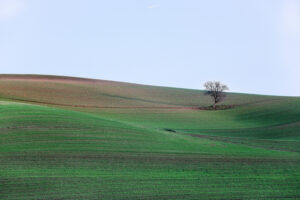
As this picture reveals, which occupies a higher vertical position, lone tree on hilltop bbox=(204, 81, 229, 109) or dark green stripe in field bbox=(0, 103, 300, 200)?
lone tree on hilltop bbox=(204, 81, 229, 109)

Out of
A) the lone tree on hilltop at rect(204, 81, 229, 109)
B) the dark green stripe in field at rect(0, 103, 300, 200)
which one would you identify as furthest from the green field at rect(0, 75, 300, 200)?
the lone tree on hilltop at rect(204, 81, 229, 109)

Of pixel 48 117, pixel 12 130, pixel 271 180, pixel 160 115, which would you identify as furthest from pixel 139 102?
pixel 271 180

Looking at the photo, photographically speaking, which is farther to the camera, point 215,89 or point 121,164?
point 215,89

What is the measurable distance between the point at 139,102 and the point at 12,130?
78.0ft

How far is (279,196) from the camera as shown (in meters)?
14.3

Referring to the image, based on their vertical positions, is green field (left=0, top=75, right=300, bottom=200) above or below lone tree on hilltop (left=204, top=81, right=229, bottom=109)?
below

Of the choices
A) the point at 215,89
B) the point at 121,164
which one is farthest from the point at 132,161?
the point at 215,89

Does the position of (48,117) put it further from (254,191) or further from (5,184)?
(254,191)

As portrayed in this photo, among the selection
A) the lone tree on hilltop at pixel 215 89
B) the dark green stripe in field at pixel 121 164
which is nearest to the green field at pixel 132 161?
the dark green stripe in field at pixel 121 164

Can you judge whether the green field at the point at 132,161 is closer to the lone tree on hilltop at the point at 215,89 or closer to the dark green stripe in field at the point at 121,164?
the dark green stripe in field at the point at 121,164

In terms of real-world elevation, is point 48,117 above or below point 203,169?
above

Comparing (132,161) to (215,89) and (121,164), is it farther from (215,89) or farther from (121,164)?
(215,89)

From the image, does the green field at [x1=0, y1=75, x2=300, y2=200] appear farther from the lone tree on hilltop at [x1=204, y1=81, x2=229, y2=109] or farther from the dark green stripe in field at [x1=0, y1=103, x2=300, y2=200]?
the lone tree on hilltop at [x1=204, y1=81, x2=229, y2=109]

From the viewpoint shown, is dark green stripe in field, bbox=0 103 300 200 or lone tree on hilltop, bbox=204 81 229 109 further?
lone tree on hilltop, bbox=204 81 229 109
